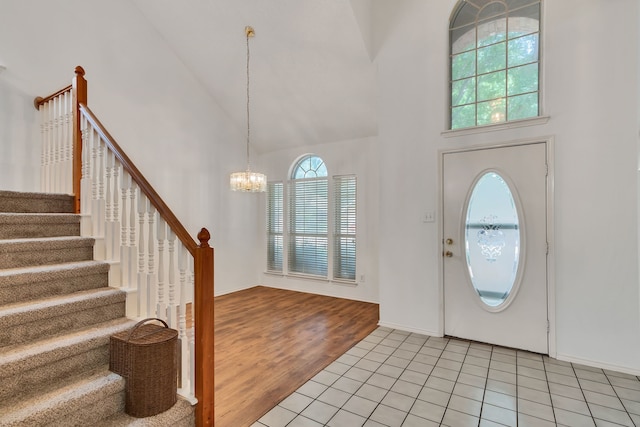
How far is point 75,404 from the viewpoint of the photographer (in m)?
1.57

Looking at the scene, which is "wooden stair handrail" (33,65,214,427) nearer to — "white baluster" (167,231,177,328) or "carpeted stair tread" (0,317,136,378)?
"white baluster" (167,231,177,328)

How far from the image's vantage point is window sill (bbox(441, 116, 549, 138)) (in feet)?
9.71

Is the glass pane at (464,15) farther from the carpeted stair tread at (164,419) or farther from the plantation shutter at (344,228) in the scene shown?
the carpeted stair tread at (164,419)

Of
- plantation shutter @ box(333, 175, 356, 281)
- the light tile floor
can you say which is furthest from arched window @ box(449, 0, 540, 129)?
the light tile floor

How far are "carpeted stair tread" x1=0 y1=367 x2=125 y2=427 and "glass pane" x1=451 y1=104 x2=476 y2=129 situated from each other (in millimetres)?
3650

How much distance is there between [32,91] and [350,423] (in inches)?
175

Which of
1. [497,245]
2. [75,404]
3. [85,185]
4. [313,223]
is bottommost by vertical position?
[75,404]

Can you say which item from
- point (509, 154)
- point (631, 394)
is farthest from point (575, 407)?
point (509, 154)

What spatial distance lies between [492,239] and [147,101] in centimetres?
468

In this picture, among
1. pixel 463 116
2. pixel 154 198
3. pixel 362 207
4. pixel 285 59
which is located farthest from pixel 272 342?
pixel 285 59

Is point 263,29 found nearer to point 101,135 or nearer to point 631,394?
point 101,135

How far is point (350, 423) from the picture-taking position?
6.56 ft

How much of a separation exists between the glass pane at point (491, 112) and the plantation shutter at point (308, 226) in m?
2.76

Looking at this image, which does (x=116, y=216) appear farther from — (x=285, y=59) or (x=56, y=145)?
(x=285, y=59)
